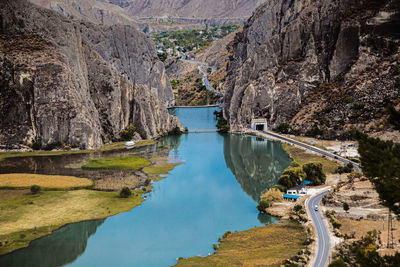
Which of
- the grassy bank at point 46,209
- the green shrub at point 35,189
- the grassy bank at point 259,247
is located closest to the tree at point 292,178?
the grassy bank at point 259,247

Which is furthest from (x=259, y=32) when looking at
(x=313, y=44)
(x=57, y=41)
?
(x=57, y=41)

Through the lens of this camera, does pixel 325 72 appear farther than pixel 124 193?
Yes

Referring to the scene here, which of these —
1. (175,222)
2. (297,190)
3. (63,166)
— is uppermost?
(63,166)

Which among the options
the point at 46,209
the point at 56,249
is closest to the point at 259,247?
the point at 56,249

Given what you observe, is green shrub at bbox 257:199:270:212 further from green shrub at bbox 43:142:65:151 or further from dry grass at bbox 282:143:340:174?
green shrub at bbox 43:142:65:151

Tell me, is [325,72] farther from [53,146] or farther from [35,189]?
[35,189]

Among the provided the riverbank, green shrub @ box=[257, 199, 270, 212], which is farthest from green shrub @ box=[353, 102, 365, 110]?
green shrub @ box=[257, 199, 270, 212]
